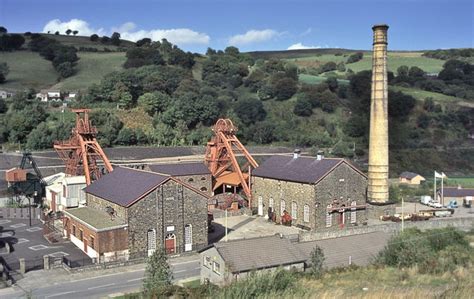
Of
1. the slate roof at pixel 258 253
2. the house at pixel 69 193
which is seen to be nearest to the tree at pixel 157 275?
the slate roof at pixel 258 253

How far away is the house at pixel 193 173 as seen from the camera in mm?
45500

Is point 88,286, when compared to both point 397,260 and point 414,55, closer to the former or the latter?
point 397,260

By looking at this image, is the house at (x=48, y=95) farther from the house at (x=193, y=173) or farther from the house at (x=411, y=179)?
the house at (x=411, y=179)

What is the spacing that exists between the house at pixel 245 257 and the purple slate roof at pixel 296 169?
12.9 meters

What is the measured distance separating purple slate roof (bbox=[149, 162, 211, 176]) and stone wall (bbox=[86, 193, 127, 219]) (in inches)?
398

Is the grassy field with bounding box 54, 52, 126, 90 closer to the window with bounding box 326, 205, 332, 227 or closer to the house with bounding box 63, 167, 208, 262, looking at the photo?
the house with bounding box 63, 167, 208, 262

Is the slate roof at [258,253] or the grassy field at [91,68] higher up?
the grassy field at [91,68]

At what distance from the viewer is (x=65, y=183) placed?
39906 mm

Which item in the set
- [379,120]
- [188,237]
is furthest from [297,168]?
[188,237]

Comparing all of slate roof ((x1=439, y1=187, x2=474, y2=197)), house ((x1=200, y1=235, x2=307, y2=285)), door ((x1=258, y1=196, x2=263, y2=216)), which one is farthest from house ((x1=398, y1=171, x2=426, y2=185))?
house ((x1=200, y1=235, x2=307, y2=285))

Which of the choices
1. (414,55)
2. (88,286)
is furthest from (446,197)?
(414,55)

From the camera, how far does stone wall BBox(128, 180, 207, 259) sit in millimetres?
29391

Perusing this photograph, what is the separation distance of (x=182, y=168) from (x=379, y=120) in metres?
18.6

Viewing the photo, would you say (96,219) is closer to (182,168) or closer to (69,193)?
(69,193)
